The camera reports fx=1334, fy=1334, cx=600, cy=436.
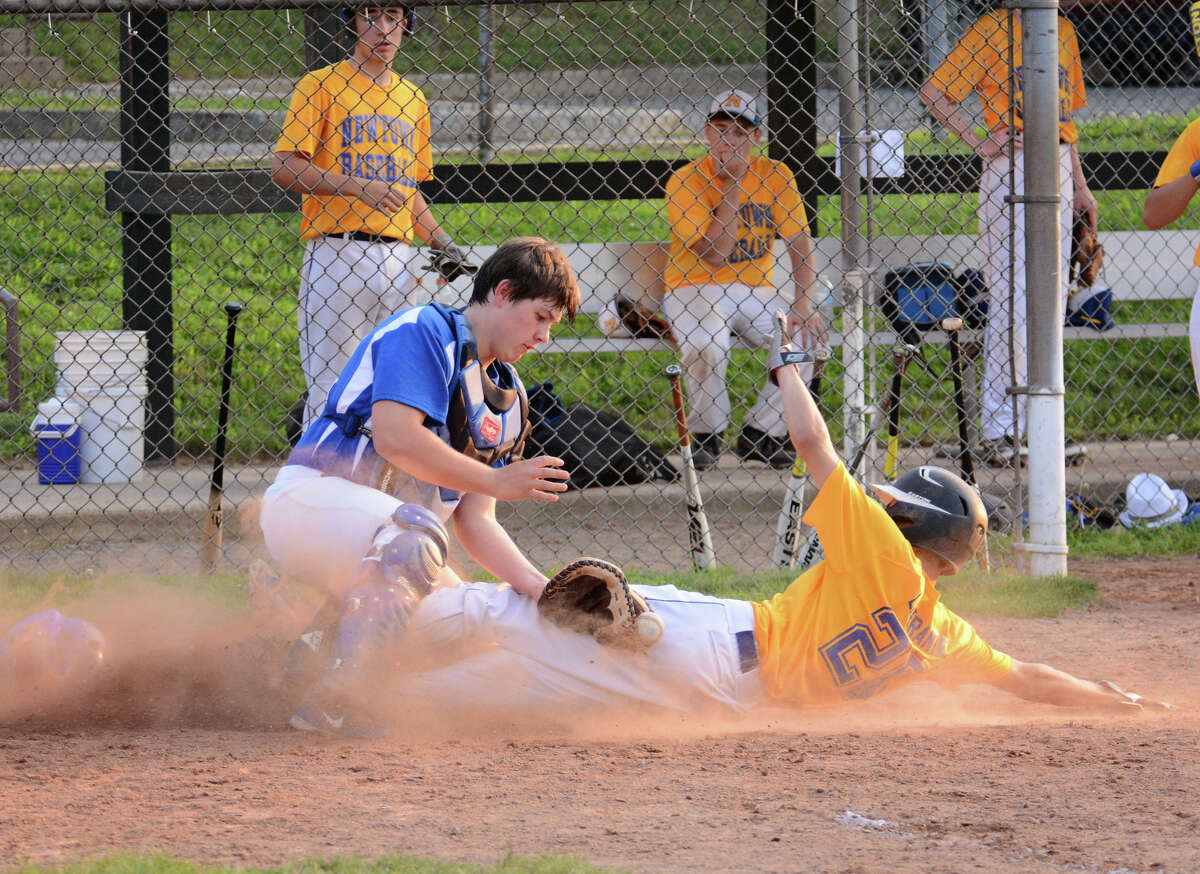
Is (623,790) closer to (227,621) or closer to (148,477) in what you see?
(227,621)

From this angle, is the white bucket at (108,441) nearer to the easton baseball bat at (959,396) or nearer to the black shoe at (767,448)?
the black shoe at (767,448)

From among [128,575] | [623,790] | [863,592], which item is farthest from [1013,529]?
[128,575]

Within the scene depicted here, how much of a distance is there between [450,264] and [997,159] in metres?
2.75

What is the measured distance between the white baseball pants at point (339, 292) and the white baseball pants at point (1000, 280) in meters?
2.66

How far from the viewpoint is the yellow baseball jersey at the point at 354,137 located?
555cm

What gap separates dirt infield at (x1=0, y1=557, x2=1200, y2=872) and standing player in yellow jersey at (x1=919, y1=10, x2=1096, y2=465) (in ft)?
8.05

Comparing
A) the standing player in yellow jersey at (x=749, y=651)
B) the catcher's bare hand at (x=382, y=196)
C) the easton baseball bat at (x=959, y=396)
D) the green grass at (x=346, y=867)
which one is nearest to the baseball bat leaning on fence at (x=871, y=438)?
the easton baseball bat at (x=959, y=396)

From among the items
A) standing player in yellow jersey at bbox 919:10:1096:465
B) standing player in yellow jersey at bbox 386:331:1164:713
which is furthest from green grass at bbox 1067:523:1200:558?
standing player in yellow jersey at bbox 386:331:1164:713

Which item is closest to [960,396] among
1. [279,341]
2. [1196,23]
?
[1196,23]

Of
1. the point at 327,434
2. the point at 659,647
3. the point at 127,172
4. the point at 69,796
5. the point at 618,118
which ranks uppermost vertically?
the point at 618,118

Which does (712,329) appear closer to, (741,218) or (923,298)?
(741,218)

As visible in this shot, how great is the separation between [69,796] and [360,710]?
77 centimetres

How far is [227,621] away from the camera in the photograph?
4.55 metres

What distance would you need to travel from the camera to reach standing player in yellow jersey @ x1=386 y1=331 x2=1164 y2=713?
348cm
